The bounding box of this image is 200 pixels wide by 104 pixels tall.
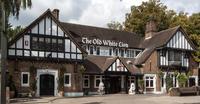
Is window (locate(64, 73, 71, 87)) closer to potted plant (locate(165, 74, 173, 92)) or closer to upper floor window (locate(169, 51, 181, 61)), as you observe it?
potted plant (locate(165, 74, 173, 92))

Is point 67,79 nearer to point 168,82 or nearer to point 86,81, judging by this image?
point 86,81

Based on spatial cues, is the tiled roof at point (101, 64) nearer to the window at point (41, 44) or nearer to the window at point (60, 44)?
the window at point (60, 44)

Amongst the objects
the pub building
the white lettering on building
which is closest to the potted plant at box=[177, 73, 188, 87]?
the pub building

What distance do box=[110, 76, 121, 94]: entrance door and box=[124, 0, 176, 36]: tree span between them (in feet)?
50.9

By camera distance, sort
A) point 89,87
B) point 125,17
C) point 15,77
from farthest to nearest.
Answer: point 125,17 < point 89,87 < point 15,77

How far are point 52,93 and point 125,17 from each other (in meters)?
26.6

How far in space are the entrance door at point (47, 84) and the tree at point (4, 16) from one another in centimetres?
1808

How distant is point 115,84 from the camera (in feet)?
152

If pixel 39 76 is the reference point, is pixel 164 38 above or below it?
above

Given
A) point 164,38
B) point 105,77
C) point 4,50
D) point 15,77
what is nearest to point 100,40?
point 105,77

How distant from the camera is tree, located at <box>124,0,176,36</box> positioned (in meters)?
59.2

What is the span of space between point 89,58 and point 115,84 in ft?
15.4

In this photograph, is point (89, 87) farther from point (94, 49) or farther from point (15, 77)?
point (15, 77)

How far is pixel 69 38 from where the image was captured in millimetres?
39812
